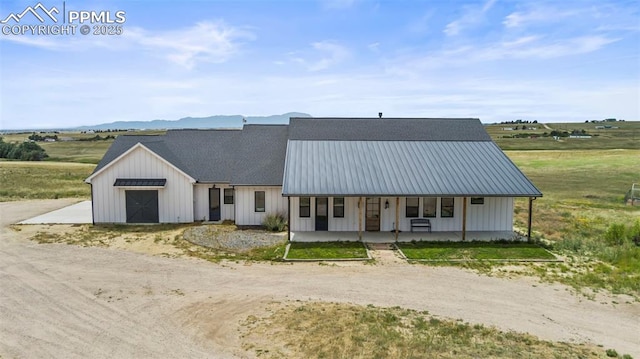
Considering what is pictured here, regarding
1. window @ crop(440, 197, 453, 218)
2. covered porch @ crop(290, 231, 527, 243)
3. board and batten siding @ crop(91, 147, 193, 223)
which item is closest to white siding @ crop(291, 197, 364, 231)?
covered porch @ crop(290, 231, 527, 243)

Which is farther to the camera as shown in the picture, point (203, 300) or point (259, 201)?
point (259, 201)

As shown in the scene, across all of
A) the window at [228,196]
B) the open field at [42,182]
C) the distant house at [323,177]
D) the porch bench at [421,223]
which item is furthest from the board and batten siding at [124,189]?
the porch bench at [421,223]

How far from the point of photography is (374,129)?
25.8 m

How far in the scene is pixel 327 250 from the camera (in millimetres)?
18875

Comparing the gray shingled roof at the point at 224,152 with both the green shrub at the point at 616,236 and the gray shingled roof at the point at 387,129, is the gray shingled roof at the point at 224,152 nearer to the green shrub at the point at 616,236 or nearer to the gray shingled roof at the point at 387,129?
the gray shingled roof at the point at 387,129

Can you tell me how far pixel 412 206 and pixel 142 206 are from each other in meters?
14.4

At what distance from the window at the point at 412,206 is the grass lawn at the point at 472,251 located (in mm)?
2367

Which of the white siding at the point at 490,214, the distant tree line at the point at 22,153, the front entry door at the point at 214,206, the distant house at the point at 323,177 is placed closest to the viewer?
the distant house at the point at 323,177

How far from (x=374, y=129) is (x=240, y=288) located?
564 inches

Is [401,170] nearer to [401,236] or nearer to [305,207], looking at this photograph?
[401,236]

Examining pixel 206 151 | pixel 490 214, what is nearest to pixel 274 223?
pixel 206 151

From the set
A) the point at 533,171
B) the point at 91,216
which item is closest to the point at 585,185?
the point at 533,171

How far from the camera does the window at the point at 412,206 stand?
21.9 metres

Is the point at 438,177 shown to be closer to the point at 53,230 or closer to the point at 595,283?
the point at 595,283
